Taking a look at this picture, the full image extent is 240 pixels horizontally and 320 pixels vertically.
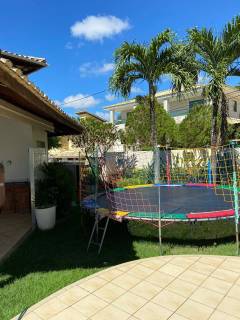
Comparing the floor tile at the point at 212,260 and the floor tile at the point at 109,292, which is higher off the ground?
the floor tile at the point at 212,260

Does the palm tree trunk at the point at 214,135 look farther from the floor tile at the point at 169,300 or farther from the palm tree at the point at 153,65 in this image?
the floor tile at the point at 169,300

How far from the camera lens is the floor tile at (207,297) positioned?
3.28m

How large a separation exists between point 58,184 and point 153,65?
6552mm

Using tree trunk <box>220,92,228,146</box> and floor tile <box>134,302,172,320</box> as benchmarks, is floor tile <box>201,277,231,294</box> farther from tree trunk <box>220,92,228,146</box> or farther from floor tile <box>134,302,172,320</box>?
tree trunk <box>220,92,228,146</box>

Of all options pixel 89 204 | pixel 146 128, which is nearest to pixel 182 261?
pixel 89 204

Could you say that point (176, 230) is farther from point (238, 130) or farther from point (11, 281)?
point (238, 130)

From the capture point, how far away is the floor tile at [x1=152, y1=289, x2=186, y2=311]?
10.6 feet

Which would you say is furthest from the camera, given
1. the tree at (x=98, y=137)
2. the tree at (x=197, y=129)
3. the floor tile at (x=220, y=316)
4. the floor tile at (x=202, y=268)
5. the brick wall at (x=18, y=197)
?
the tree at (x=98, y=137)

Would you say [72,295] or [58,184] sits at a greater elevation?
[58,184]

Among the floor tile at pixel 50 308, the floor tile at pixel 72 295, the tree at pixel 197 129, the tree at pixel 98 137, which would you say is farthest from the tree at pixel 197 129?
the floor tile at pixel 50 308

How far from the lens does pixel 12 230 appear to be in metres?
6.34

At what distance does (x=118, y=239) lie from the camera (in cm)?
591

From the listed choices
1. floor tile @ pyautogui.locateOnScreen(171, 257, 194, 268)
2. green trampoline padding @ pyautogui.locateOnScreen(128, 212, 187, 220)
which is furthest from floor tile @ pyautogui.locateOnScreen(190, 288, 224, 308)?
green trampoline padding @ pyautogui.locateOnScreen(128, 212, 187, 220)

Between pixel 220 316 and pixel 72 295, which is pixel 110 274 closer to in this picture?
pixel 72 295
